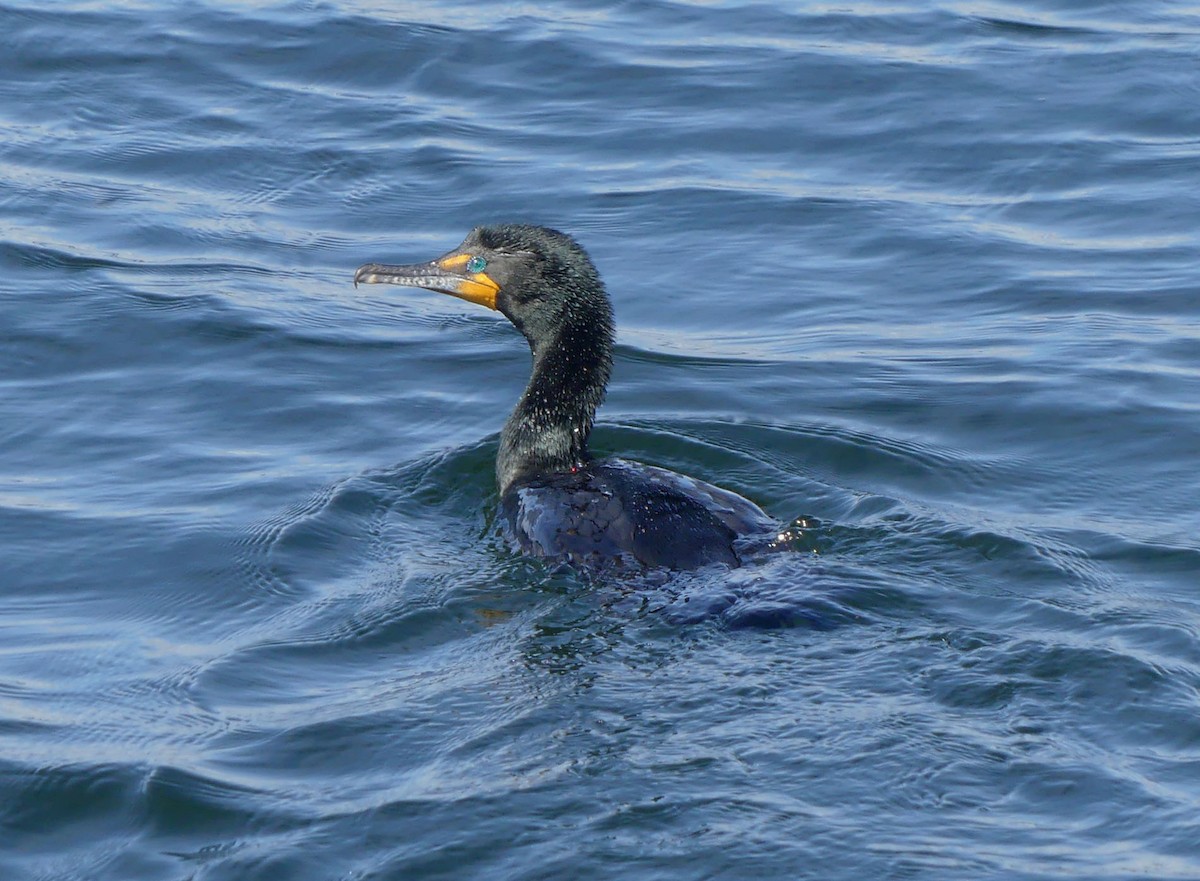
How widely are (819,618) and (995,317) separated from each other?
432 centimetres

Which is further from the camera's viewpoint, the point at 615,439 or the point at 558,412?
the point at 615,439

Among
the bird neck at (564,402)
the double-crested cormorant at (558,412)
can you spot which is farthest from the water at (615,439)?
the bird neck at (564,402)

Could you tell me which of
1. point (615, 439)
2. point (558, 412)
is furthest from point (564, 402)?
point (615, 439)

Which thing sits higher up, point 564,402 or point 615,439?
point 564,402

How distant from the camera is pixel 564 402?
323 inches

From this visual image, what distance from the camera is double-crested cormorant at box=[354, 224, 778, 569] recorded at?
7.32 metres

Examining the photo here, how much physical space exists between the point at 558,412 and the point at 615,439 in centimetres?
81

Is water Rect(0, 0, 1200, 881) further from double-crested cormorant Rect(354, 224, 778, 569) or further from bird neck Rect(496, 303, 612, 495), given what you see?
bird neck Rect(496, 303, 612, 495)

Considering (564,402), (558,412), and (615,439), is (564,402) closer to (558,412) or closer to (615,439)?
(558,412)

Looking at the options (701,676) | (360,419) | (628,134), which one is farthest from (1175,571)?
(628,134)

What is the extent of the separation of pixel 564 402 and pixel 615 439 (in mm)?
806

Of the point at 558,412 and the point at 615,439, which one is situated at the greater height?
the point at 558,412

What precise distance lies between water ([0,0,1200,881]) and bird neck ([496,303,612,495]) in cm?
40

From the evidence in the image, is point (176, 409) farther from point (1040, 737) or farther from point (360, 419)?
point (1040, 737)
